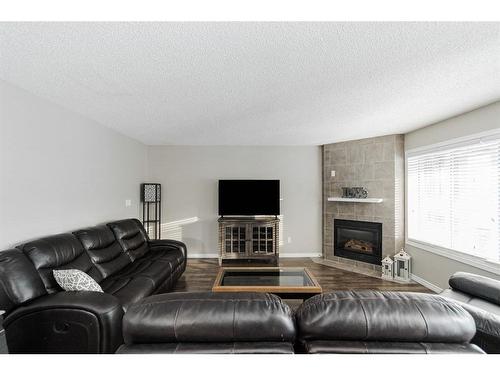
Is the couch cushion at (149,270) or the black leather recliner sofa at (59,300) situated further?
the couch cushion at (149,270)

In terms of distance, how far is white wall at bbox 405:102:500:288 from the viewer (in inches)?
108

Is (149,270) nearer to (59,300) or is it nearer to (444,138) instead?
(59,300)

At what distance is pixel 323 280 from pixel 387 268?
1165 millimetres

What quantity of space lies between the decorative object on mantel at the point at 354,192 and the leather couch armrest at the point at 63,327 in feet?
13.7

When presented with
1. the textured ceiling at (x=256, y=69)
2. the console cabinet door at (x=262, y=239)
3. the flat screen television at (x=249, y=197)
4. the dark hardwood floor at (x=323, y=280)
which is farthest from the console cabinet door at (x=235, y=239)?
the textured ceiling at (x=256, y=69)

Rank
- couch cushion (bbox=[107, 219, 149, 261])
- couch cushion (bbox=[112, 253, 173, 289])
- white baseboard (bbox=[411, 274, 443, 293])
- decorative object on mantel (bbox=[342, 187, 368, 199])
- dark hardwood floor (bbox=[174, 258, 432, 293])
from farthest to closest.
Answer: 1. decorative object on mantel (bbox=[342, 187, 368, 199])
2. dark hardwood floor (bbox=[174, 258, 432, 293])
3. white baseboard (bbox=[411, 274, 443, 293])
4. couch cushion (bbox=[107, 219, 149, 261])
5. couch cushion (bbox=[112, 253, 173, 289])

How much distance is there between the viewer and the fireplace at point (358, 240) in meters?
4.32

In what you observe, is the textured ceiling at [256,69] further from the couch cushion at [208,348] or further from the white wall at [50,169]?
the couch cushion at [208,348]

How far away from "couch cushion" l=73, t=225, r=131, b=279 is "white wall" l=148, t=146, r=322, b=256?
78.0 inches

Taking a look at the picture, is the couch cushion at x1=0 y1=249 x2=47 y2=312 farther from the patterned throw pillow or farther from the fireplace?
the fireplace

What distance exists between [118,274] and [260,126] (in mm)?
2703

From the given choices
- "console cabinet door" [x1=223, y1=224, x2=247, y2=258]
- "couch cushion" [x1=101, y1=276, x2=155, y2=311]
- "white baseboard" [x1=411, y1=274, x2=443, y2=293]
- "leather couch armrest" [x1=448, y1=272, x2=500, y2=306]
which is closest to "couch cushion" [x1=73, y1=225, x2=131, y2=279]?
"couch cushion" [x1=101, y1=276, x2=155, y2=311]
